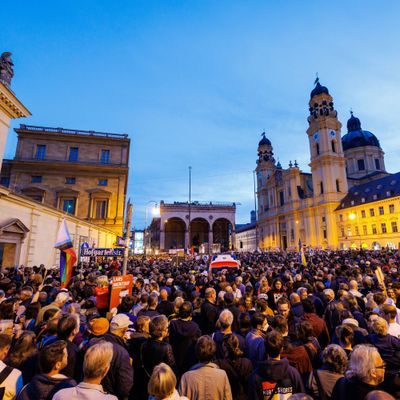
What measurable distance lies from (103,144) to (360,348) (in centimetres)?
3977

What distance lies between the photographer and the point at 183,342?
4.03 m

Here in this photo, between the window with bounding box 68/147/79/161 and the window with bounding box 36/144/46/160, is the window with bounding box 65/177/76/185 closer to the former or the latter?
the window with bounding box 68/147/79/161

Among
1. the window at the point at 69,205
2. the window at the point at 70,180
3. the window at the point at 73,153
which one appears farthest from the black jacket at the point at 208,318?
the window at the point at 73,153

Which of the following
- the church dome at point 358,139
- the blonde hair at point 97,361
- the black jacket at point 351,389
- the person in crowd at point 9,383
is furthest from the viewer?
the church dome at point 358,139

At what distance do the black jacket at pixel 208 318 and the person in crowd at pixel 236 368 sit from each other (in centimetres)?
222

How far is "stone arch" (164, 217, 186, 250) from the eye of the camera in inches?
2635

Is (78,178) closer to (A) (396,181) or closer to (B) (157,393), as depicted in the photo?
(B) (157,393)

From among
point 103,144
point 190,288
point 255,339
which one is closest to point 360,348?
point 255,339

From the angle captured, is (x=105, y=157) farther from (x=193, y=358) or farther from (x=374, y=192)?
(x=374, y=192)

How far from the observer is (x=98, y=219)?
116 feet

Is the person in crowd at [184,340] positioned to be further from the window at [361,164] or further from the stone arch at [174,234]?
the window at [361,164]

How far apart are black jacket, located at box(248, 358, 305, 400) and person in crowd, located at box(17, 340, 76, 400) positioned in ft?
5.91

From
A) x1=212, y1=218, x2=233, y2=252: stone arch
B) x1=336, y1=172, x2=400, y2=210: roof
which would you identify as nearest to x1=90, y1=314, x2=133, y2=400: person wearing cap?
x1=336, y1=172, x2=400, y2=210: roof

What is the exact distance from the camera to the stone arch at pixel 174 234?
220 ft
